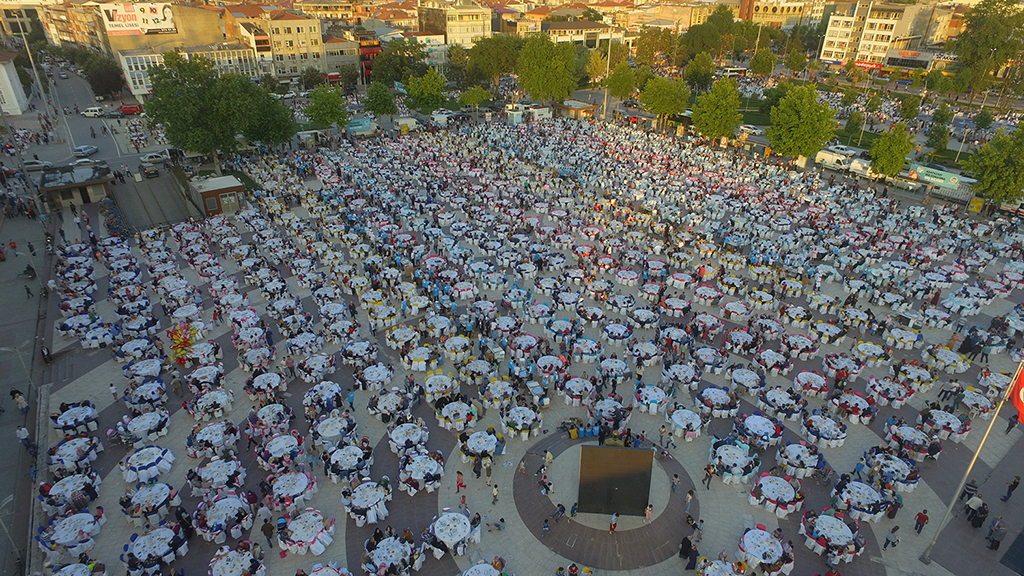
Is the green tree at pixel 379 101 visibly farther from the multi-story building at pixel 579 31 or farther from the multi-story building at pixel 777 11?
the multi-story building at pixel 777 11

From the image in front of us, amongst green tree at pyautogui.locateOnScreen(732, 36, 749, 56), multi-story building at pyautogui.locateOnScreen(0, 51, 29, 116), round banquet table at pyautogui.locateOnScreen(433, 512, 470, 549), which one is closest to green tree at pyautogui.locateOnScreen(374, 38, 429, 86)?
multi-story building at pyautogui.locateOnScreen(0, 51, 29, 116)

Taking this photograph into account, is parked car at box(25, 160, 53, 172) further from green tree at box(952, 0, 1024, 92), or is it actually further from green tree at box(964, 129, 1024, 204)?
green tree at box(952, 0, 1024, 92)

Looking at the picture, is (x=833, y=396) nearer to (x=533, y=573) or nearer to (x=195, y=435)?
(x=533, y=573)

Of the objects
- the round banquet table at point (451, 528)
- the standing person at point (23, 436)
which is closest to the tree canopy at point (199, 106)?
the standing person at point (23, 436)

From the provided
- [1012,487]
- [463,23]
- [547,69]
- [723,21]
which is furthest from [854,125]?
[723,21]

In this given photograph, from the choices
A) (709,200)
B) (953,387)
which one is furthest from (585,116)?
(953,387)

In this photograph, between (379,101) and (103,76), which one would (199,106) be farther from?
(103,76)
